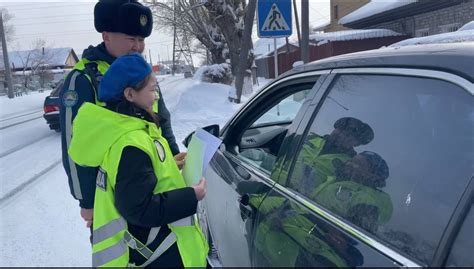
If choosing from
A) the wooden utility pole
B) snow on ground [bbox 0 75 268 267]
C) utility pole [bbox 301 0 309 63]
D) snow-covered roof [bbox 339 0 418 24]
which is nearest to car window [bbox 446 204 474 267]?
snow on ground [bbox 0 75 268 267]

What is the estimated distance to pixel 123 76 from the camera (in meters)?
1.67

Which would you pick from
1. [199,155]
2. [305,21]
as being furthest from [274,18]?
[199,155]

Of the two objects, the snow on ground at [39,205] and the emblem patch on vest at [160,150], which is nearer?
the emblem patch on vest at [160,150]

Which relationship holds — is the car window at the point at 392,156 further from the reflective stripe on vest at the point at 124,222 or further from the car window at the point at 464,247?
A: the reflective stripe on vest at the point at 124,222

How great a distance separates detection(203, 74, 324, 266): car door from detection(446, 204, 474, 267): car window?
2.92 ft

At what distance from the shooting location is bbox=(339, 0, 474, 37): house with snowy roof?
1705 cm

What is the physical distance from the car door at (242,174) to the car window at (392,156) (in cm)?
23

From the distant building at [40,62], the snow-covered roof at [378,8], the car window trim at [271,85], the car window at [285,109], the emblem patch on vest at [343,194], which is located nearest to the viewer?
the emblem patch on vest at [343,194]

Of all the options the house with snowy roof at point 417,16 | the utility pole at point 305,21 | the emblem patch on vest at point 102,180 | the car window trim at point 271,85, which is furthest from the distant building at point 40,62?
the emblem patch on vest at point 102,180

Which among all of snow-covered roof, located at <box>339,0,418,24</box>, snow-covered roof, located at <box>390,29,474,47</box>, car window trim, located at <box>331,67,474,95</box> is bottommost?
→ car window trim, located at <box>331,67,474,95</box>

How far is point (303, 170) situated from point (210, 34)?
17.3 meters

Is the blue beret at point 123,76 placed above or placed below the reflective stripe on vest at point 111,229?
above

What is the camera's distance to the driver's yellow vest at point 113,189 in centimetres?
161

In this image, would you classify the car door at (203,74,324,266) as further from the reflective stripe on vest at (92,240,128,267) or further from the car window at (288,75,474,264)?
the reflective stripe on vest at (92,240,128,267)
